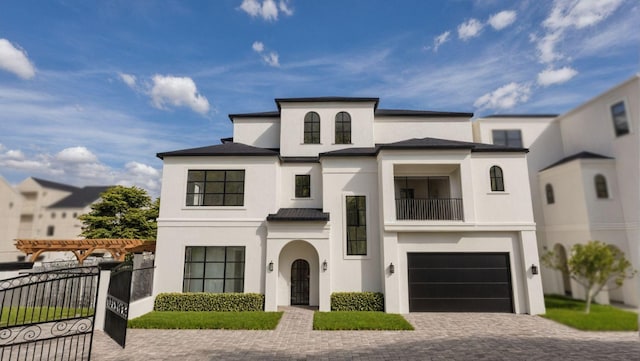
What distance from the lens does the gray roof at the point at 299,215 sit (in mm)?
13016

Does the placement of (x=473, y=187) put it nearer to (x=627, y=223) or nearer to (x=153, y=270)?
(x=627, y=223)

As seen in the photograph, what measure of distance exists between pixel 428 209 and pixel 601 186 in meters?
8.13

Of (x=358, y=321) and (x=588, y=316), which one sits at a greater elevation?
(x=588, y=316)

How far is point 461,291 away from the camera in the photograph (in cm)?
1255

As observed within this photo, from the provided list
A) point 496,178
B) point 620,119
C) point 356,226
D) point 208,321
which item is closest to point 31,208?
point 208,321

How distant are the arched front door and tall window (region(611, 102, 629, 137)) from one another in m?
11.9

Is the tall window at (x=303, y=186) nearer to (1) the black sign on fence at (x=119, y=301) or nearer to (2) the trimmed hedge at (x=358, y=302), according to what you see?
(2) the trimmed hedge at (x=358, y=302)

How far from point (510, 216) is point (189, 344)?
42.5 ft

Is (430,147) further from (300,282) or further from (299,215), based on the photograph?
(300,282)

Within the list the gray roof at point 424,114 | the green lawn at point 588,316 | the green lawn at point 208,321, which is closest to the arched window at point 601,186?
the green lawn at point 588,316

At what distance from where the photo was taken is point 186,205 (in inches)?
546

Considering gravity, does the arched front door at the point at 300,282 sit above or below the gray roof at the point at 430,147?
below

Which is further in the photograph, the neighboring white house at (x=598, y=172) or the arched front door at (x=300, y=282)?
the arched front door at (x=300, y=282)

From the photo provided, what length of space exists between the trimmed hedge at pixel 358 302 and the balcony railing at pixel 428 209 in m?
3.54
